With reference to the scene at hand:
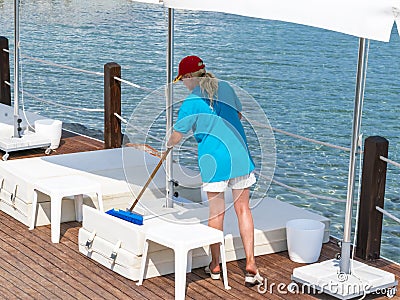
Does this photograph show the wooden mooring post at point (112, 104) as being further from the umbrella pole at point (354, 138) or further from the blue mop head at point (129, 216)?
the umbrella pole at point (354, 138)

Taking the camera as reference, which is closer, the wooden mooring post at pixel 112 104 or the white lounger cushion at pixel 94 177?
the white lounger cushion at pixel 94 177

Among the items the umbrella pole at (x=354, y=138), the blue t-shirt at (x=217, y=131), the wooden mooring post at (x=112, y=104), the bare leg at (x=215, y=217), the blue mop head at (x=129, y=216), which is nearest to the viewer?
the umbrella pole at (x=354, y=138)

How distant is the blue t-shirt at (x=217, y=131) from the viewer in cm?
421

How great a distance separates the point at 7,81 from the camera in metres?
8.23

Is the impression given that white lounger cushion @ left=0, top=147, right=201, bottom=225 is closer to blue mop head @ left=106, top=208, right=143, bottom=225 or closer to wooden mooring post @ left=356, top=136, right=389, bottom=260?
blue mop head @ left=106, top=208, right=143, bottom=225

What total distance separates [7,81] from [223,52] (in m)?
11.7

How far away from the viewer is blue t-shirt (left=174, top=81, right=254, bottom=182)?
13.8ft

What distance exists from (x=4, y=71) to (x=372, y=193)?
15.1ft

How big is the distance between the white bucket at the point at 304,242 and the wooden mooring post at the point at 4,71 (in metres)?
4.23

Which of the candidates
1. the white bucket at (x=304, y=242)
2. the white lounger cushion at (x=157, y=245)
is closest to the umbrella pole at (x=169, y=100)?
the white lounger cushion at (x=157, y=245)

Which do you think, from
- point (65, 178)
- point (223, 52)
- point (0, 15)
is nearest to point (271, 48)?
point (223, 52)

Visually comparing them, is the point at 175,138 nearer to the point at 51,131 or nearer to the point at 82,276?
the point at 82,276

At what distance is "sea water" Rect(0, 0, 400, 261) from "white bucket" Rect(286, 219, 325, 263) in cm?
105

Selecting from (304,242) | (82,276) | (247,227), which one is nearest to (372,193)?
(304,242)
